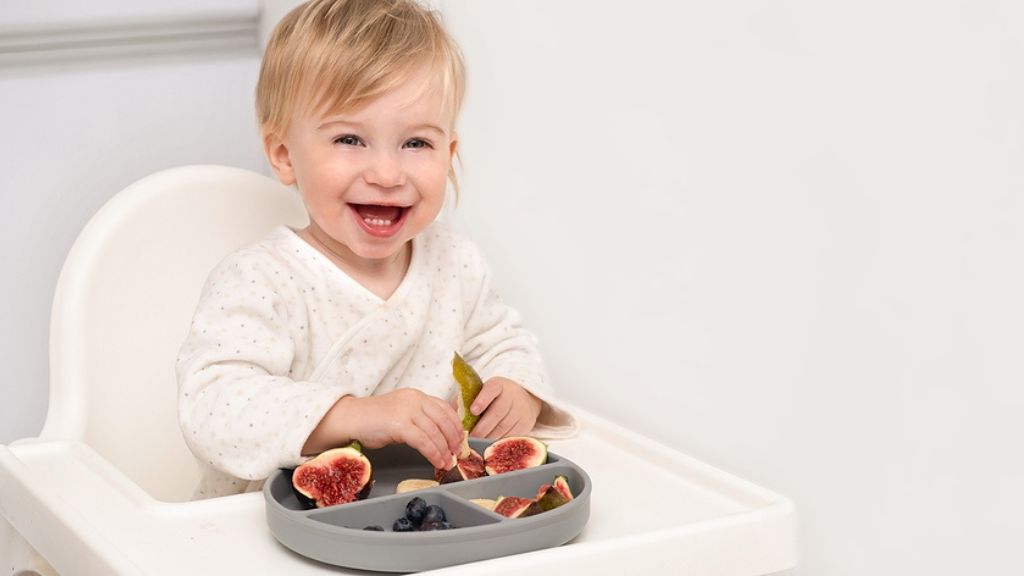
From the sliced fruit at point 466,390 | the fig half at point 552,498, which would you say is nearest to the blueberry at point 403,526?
the fig half at point 552,498

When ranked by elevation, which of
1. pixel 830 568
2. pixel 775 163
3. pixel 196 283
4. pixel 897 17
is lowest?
pixel 830 568

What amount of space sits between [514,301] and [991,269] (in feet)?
2.53

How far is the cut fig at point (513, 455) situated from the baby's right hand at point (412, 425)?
0.13 feet

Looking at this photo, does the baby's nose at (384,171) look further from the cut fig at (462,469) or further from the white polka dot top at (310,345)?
the cut fig at (462,469)

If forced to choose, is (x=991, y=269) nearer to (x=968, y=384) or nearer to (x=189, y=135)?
(x=968, y=384)

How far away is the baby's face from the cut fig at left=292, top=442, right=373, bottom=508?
0.83ft

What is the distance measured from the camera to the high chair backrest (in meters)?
1.43

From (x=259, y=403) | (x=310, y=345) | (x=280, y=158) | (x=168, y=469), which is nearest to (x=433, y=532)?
(x=259, y=403)

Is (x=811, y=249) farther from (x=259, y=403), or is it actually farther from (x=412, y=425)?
(x=259, y=403)

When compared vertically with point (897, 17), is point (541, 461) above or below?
below

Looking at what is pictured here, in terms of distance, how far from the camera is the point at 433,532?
95 cm

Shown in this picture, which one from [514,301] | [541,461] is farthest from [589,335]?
[541,461]

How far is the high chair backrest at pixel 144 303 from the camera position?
1432mm

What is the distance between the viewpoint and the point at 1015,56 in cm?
96
